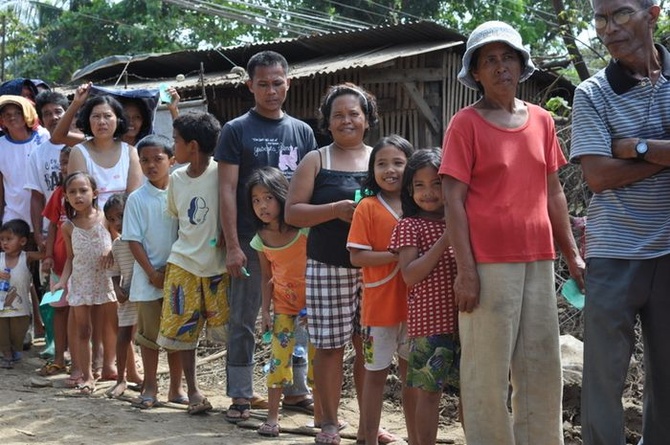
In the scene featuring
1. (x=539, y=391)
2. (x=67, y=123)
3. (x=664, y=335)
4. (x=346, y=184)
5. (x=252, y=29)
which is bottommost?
(x=539, y=391)

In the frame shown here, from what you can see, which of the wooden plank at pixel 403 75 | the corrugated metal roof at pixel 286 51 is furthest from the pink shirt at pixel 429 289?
the wooden plank at pixel 403 75

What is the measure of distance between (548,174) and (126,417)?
302 cm

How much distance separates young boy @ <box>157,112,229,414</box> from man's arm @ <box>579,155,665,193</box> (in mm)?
2733

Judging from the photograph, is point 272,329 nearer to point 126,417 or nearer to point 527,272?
point 126,417

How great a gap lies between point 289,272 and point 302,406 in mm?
1064

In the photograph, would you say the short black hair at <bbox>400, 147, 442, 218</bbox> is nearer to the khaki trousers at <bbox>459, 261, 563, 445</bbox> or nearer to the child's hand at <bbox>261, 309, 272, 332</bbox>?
the khaki trousers at <bbox>459, 261, 563, 445</bbox>

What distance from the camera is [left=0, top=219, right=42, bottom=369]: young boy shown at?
24.7ft

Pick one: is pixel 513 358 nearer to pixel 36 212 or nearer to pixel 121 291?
pixel 121 291

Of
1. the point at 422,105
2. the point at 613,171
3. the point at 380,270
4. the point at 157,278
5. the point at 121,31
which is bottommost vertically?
the point at 157,278

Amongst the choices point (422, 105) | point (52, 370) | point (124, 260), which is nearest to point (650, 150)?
point (124, 260)

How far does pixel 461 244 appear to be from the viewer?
4.04 metres

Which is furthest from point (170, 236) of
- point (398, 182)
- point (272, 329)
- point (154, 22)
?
point (154, 22)

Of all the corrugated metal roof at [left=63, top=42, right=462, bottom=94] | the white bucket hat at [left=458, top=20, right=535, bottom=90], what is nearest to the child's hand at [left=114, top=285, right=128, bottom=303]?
the white bucket hat at [left=458, top=20, right=535, bottom=90]

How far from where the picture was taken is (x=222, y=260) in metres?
6.00
